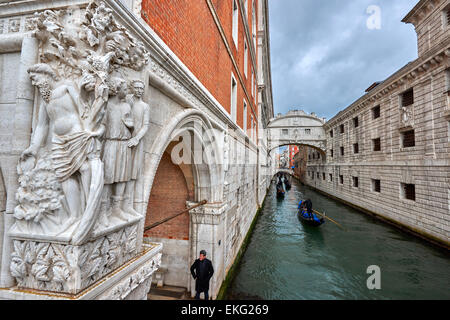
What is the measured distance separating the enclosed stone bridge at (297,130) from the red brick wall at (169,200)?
24.1 m

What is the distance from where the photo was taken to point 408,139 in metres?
11.5

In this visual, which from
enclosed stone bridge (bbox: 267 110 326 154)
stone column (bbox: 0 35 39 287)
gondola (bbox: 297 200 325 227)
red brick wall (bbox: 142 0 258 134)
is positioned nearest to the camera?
stone column (bbox: 0 35 39 287)

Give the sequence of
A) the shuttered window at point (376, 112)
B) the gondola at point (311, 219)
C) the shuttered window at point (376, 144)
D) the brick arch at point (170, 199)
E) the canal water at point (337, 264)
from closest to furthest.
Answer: the brick arch at point (170, 199)
the canal water at point (337, 264)
the gondola at point (311, 219)
the shuttered window at point (376, 144)
the shuttered window at point (376, 112)

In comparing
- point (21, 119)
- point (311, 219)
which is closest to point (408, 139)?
point (311, 219)

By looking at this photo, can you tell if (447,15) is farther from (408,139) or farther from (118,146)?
(118,146)

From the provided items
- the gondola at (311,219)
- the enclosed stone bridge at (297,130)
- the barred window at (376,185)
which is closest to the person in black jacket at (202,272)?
the gondola at (311,219)

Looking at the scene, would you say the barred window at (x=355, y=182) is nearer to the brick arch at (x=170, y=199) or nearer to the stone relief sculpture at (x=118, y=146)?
the brick arch at (x=170, y=199)

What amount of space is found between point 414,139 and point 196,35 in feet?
43.7

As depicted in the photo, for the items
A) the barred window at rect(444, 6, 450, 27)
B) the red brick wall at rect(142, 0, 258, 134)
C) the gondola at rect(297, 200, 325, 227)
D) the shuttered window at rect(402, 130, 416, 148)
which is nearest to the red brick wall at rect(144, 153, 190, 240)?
the red brick wall at rect(142, 0, 258, 134)

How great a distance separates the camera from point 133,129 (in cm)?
199

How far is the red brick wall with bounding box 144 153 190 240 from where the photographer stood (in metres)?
5.38

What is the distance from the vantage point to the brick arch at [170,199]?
5.37m

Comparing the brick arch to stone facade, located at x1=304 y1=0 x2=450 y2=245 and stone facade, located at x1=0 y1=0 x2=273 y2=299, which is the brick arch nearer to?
stone facade, located at x1=0 y1=0 x2=273 y2=299

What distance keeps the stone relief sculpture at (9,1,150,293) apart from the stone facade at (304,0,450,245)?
42.9 ft
